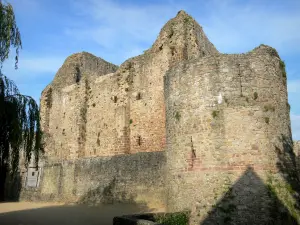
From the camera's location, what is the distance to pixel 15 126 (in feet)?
24.9

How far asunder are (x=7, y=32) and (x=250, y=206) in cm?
679

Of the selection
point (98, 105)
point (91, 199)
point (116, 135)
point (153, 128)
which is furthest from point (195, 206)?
point (98, 105)

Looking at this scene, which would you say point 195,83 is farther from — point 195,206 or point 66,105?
point 66,105

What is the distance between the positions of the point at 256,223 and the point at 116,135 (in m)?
10.8

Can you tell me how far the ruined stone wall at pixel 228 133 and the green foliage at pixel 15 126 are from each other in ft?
11.9

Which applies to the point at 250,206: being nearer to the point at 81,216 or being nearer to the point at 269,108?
the point at 269,108

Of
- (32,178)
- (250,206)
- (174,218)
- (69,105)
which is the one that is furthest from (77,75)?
(250,206)

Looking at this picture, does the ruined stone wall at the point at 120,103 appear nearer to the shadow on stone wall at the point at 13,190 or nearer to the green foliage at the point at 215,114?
the shadow on stone wall at the point at 13,190

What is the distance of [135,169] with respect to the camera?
41.2 feet

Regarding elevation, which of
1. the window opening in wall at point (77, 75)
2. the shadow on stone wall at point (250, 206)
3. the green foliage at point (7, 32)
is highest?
the window opening in wall at point (77, 75)

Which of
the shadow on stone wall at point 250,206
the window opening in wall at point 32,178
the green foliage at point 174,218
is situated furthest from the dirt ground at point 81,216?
the window opening in wall at point 32,178

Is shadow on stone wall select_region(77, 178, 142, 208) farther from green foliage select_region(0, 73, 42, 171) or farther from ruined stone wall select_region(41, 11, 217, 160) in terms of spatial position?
green foliage select_region(0, 73, 42, 171)

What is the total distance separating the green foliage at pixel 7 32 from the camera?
25.1ft

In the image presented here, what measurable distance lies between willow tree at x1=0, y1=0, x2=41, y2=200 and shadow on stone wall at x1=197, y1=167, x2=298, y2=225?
15.2 feet
